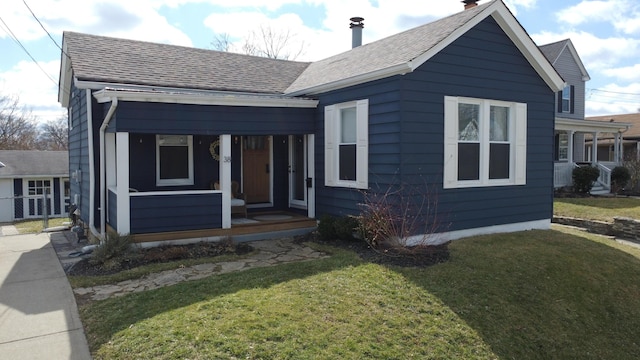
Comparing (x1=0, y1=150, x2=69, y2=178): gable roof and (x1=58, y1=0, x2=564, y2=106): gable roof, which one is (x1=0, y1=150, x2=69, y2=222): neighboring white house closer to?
(x1=0, y1=150, x2=69, y2=178): gable roof

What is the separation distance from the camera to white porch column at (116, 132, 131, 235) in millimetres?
7520

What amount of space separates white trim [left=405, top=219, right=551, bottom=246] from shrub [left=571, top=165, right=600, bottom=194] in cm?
898

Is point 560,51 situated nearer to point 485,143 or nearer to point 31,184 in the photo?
point 485,143

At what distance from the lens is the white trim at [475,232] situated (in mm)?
7660

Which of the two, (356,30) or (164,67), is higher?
(356,30)

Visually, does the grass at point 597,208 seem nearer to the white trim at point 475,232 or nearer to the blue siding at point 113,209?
the white trim at point 475,232

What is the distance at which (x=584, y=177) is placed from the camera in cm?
1723

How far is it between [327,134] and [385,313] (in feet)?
15.5

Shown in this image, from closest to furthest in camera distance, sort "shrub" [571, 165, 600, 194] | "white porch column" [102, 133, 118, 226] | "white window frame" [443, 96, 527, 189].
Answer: "white window frame" [443, 96, 527, 189]
"white porch column" [102, 133, 118, 226]
"shrub" [571, 165, 600, 194]

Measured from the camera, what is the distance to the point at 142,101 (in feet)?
25.0

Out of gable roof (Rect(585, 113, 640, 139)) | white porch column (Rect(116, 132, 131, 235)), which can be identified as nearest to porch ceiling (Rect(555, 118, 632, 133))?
gable roof (Rect(585, 113, 640, 139))

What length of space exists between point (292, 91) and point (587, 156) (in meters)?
26.9

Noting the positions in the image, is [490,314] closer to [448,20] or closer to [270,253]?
[270,253]

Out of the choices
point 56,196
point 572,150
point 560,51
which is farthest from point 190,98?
point 56,196
